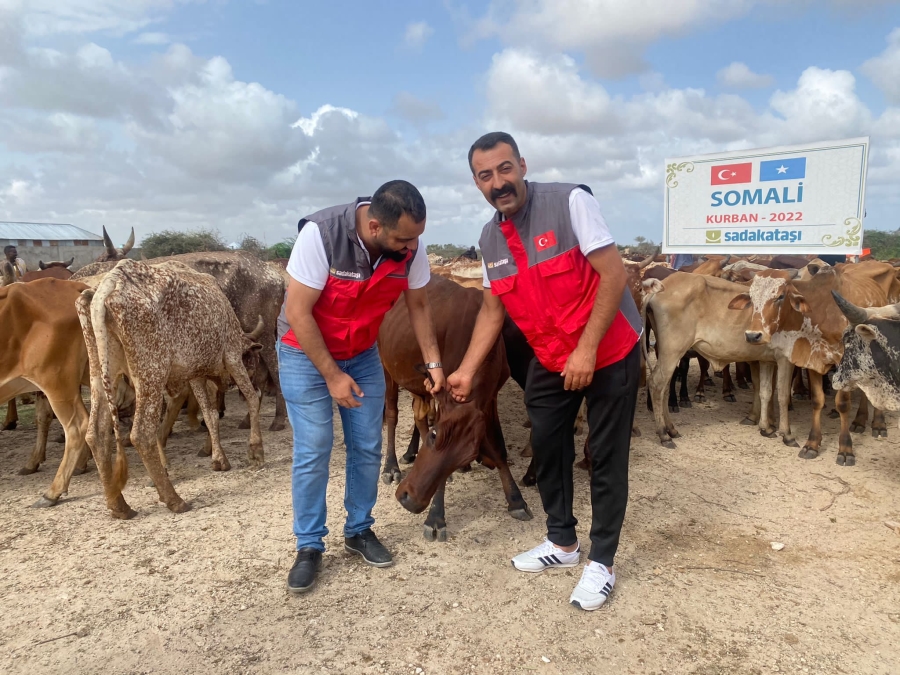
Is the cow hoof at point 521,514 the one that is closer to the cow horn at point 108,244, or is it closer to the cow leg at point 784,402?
the cow leg at point 784,402

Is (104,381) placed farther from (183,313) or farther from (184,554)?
(184,554)

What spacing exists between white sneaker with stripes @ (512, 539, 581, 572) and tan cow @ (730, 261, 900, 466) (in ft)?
11.4

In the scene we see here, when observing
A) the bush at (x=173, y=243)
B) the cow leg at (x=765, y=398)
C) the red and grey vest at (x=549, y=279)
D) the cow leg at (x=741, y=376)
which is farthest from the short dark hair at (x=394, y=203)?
the bush at (x=173, y=243)

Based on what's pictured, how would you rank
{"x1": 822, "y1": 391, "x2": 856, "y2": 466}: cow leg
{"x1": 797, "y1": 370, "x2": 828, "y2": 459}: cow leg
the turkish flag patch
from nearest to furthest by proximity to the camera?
the turkish flag patch
{"x1": 822, "y1": 391, "x2": 856, "y2": 466}: cow leg
{"x1": 797, "y1": 370, "x2": 828, "y2": 459}: cow leg

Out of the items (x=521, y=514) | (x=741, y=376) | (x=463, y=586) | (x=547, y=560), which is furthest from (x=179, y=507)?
(x=741, y=376)

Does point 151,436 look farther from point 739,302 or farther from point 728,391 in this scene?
point 728,391

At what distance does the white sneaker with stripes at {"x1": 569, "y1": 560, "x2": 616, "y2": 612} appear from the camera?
3.29 meters

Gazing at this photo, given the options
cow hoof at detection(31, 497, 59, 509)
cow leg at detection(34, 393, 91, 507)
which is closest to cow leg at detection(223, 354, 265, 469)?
cow leg at detection(34, 393, 91, 507)

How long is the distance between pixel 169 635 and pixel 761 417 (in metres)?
6.19

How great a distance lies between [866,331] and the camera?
15.8ft

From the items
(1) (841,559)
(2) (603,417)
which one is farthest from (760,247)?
(2) (603,417)

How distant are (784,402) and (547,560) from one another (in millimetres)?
4019

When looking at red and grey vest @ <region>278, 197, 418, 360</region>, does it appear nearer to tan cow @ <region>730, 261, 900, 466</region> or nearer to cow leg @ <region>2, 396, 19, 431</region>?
tan cow @ <region>730, 261, 900, 466</region>

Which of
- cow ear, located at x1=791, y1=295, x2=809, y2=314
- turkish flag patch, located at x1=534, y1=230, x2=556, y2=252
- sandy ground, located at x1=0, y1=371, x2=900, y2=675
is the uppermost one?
turkish flag patch, located at x1=534, y1=230, x2=556, y2=252
